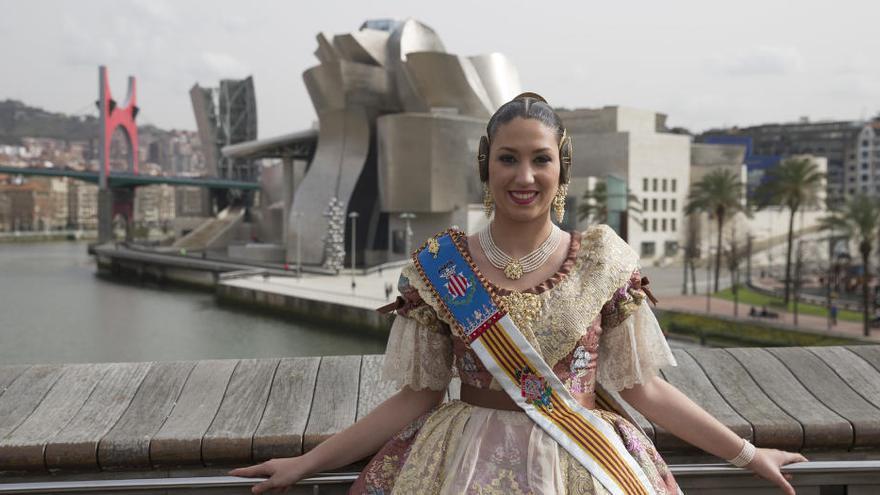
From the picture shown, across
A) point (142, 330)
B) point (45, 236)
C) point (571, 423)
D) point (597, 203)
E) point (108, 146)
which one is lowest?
point (142, 330)

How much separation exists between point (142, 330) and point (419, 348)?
79.7 feet


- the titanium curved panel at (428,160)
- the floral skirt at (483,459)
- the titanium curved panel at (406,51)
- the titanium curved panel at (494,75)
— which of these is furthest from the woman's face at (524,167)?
the titanium curved panel at (494,75)

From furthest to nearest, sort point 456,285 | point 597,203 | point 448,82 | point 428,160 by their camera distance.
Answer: point 597,203, point 448,82, point 428,160, point 456,285

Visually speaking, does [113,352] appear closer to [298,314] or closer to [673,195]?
[298,314]

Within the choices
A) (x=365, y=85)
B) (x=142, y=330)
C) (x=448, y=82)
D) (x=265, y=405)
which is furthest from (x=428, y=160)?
(x=265, y=405)

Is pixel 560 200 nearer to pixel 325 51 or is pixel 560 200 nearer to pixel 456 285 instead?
pixel 456 285

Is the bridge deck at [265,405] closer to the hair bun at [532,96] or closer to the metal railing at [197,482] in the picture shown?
the metal railing at [197,482]

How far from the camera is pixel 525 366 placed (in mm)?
2086

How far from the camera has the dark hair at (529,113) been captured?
2129mm

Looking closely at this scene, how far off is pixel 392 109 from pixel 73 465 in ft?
130

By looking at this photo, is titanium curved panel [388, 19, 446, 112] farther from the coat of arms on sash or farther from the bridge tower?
the coat of arms on sash

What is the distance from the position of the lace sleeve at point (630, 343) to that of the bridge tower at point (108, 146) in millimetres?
67242

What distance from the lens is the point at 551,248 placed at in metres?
2.22

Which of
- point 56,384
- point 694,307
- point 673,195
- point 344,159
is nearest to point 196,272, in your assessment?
point 344,159
